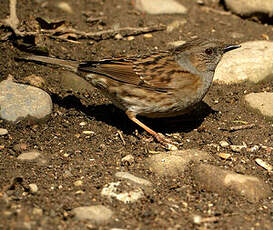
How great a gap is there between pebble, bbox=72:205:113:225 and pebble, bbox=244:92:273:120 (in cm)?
266

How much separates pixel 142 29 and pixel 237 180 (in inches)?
142

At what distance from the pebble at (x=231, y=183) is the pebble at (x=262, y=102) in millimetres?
1399

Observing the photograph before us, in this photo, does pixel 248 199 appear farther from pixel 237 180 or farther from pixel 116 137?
pixel 116 137

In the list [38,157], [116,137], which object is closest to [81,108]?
[116,137]

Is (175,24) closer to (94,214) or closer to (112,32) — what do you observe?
(112,32)

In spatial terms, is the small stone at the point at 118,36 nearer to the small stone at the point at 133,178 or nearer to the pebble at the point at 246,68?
the pebble at the point at 246,68

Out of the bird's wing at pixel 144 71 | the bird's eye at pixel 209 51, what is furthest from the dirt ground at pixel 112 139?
the bird's eye at pixel 209 51

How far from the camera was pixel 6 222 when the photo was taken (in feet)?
11.6

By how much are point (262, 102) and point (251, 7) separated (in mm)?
2676

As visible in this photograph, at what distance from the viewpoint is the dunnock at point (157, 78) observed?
5395mm

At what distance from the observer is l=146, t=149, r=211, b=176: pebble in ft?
15.5

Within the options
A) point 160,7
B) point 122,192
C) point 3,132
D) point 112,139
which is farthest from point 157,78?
point 160,7

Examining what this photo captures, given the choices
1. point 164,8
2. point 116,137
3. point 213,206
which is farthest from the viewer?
point 164,8

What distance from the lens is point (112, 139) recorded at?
531 centimetres
